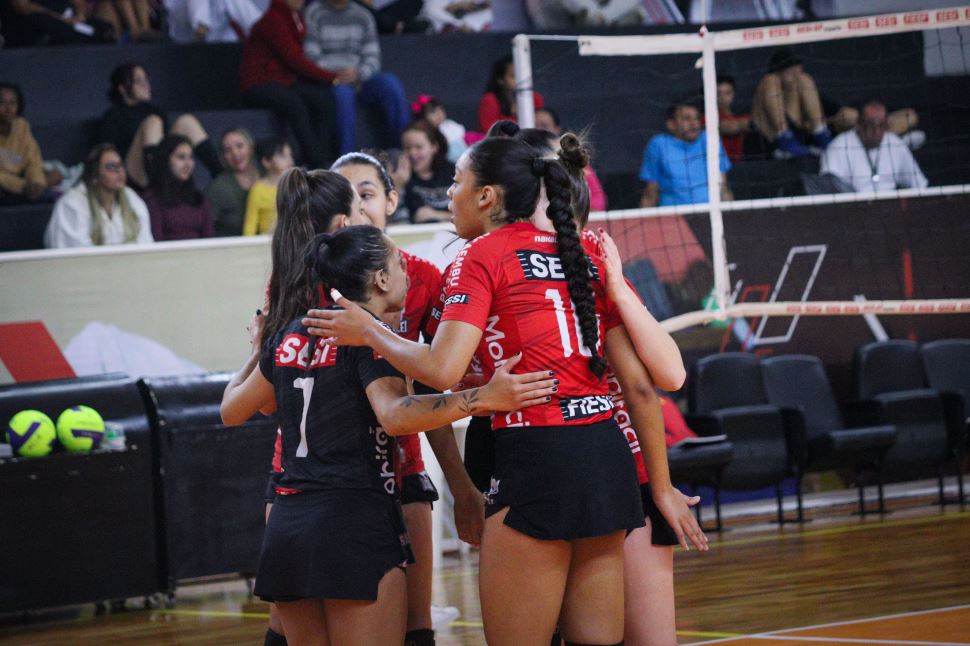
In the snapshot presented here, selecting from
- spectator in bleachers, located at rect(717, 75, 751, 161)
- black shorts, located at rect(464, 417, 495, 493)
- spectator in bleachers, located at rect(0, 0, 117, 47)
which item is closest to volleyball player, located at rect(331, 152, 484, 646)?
black shorts, located at rect(464, 417, 495, 493)

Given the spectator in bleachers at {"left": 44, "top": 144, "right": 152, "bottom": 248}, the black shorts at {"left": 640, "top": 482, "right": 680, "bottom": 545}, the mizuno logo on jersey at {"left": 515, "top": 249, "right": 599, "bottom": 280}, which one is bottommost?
A: the black shorts at {"left": 640, "top": 482, "right": 680, "bottom": 545}

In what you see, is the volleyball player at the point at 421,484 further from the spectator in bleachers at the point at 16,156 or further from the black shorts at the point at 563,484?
the spectator in bleachers at the point at 16,156

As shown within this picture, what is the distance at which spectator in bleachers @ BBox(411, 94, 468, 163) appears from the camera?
10102 mm

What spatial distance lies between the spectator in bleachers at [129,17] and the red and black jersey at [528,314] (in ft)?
28.2

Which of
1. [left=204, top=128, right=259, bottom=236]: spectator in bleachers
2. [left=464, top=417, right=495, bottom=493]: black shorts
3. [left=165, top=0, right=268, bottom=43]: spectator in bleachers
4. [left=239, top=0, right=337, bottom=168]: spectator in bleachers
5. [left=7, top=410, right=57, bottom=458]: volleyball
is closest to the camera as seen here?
[left=464, top=417, right=495, bottom=493]: black shorts

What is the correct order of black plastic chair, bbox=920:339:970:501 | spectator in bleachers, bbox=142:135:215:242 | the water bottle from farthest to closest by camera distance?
black plastic chair, bbox=920:339:970:501 → spectator in bleachers, bbox=142:135:215:242 → the water bottle

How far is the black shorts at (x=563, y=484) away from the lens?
118 inches

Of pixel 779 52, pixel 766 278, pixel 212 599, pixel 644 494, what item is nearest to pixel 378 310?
pixel 644 494

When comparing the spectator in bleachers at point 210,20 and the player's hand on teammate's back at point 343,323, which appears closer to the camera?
the player's hand on teammate's back at point 343,323

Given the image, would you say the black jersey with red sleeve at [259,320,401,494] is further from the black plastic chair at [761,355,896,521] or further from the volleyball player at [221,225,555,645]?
the black plastic chair at [761,355,896,521]

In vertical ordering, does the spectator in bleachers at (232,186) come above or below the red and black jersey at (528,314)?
above

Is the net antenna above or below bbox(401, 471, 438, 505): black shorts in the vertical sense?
above

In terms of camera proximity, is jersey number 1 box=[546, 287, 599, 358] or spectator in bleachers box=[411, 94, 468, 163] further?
spectator in bleachers box=[411, 94, 468, 163]

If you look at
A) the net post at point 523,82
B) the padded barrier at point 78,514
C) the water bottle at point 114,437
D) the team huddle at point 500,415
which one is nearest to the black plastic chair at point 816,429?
the net post at point 523,82
